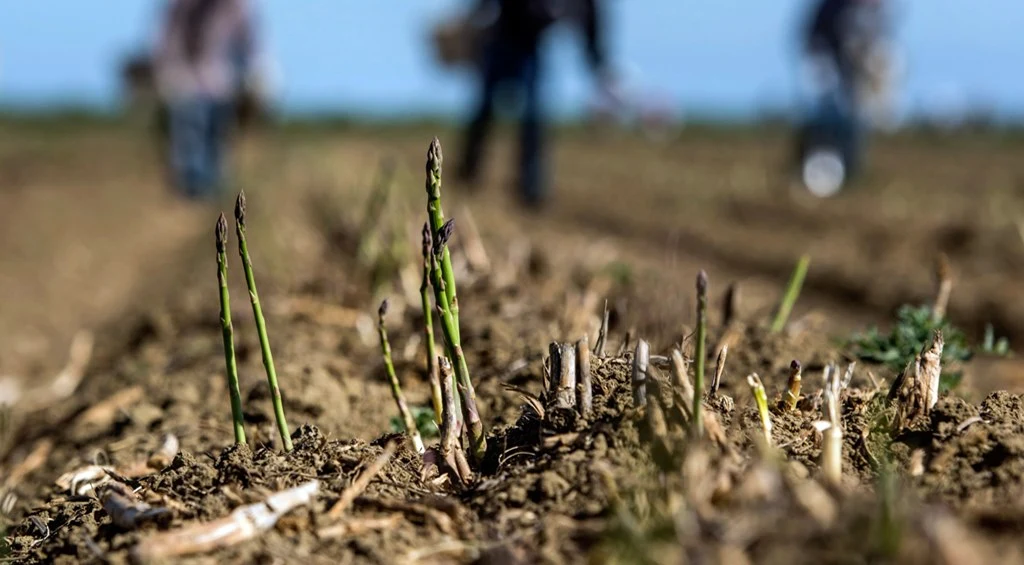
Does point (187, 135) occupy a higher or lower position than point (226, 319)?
lower

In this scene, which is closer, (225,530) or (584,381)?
(225,530)

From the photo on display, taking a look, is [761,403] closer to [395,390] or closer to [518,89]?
[395,390]

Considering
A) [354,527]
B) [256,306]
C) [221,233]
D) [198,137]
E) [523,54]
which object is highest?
[523,54]

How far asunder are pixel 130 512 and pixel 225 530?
179 millimetres

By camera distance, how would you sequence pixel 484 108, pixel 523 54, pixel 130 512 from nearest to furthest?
1. pixel 130 512
2. pixel 523 54
3. pixel 484 108

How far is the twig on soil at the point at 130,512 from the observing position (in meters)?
1.62

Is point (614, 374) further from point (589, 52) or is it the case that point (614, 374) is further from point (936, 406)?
point (589, 52)

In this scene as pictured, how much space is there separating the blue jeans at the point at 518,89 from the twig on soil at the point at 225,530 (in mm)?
6393

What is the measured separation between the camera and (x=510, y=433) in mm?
1908

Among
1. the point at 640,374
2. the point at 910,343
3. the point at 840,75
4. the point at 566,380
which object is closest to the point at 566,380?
the point at 566,380

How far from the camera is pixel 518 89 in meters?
7.86

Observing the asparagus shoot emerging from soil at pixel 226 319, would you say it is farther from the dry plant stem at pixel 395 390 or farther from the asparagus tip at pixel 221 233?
the dry plant stem at pixel 395 390

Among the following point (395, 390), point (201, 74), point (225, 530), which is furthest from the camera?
point (201, 74)

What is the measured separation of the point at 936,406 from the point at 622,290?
6.51ft
